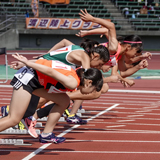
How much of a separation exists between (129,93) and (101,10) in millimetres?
20397

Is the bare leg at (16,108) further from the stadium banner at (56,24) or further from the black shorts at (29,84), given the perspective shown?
the stadium banner at (56,24)

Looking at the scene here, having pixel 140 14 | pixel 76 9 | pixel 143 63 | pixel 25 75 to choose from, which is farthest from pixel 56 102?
pixel 140 14

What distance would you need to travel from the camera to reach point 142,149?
5.14 metres

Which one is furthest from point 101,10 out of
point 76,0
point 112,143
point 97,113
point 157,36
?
point 112,143

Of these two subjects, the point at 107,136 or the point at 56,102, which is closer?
the point at 56,102

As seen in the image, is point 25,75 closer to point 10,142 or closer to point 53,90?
point 53,90

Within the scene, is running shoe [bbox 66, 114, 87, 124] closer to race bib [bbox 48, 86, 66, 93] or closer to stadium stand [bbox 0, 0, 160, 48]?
race bib [bbox 48, 86, 66, 93]

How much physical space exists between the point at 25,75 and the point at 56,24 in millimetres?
24512

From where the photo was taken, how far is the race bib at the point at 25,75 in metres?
4.58

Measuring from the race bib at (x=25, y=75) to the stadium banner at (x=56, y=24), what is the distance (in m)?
24.3

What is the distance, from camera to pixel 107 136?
5934 mm

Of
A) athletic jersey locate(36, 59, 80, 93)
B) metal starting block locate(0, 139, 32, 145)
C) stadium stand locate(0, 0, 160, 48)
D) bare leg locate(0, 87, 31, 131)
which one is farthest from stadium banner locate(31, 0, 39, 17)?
bare leg locate(0, 87, 31, 131)

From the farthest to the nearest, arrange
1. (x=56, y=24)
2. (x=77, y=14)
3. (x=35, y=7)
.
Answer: (x=77, y=14)
(x=35, y=7)
(x=56, y=24)

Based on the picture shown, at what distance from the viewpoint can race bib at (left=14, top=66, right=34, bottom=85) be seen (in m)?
4.58
